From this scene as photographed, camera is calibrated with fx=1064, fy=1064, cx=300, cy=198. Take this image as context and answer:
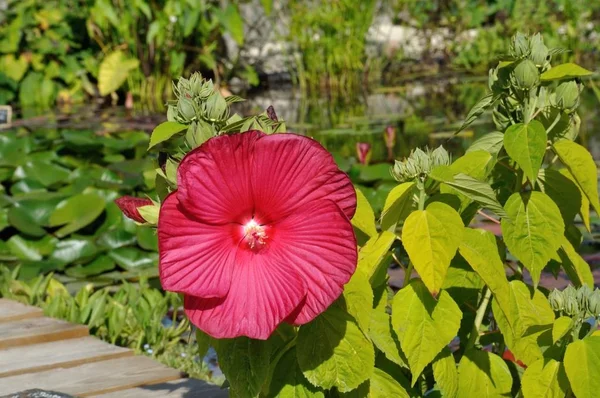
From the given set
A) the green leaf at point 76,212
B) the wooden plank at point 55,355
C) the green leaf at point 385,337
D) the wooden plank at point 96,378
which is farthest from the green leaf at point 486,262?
the green leaf at point 76,212

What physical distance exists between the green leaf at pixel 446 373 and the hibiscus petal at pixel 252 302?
0.31m

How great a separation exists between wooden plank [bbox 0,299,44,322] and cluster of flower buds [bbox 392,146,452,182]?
1542 millimetres

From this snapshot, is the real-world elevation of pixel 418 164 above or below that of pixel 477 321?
above

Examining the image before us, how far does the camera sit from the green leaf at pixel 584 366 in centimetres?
139

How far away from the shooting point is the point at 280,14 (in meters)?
10.4

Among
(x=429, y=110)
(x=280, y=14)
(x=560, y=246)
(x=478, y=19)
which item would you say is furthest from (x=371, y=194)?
(x=478, y=19)

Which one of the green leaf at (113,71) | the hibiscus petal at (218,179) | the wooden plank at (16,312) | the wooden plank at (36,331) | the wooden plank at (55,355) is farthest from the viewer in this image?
the green leaf at (113,71)

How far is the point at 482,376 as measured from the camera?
5.27 ft

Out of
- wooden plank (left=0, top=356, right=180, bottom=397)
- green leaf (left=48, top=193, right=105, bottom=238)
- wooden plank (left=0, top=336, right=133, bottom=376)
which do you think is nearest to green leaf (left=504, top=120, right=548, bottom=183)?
wooden plank (left=0, top=356, right=180, bottom=397)

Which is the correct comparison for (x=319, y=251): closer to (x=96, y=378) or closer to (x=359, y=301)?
(x=359, y=301)

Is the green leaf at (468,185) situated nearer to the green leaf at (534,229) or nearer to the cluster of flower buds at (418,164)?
the cluster of flower buds at (418,164)

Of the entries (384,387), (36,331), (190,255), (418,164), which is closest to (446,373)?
(384,387)

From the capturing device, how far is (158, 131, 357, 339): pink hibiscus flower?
129 centimetres

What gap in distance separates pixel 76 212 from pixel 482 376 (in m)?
2.47
